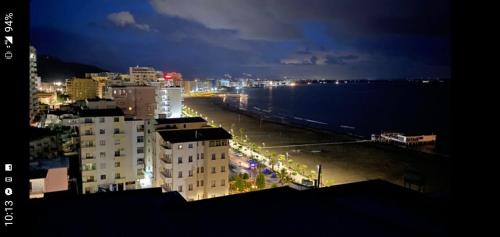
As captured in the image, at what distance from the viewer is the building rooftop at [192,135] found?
9.21 m

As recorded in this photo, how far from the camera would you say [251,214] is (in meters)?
2.70

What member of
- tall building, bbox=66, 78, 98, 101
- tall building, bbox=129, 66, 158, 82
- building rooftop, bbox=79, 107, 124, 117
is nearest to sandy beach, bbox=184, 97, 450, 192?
building rooftop, bbox=79, 107, 124, 117

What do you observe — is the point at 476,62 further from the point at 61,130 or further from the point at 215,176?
the point at 61,130

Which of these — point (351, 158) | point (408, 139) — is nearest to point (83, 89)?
point (351, 158)

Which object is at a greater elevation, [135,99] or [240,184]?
[135,99]

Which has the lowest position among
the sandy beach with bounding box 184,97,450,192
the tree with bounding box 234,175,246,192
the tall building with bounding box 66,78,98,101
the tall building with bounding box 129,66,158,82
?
the sandy beach with bounding box 184,97,450,192

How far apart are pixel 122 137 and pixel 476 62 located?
35.4 feet

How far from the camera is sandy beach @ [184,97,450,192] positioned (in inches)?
501

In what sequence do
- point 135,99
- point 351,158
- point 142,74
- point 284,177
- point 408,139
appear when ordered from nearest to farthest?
point 284,177 < point 351,158 < point 135,99 < point 408,139 < point 142,74

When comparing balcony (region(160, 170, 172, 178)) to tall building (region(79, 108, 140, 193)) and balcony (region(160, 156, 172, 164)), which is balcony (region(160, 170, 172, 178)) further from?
tall building (region(79, 108, 140, 193))

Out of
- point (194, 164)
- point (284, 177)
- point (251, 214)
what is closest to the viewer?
point (251, 214)

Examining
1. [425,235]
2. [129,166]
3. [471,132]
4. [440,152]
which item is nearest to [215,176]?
[129,166]

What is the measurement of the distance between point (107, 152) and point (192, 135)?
277 cm

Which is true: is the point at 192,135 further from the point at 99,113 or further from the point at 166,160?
the point at 99,113
